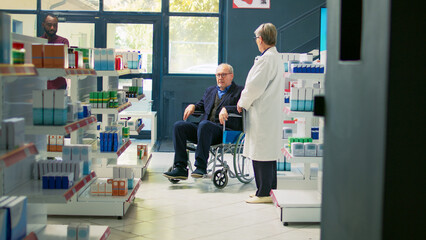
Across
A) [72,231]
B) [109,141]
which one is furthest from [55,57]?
[109,141]

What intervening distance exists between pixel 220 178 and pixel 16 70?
411cm

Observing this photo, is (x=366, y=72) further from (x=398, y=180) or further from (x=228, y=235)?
(x=228, y=235)

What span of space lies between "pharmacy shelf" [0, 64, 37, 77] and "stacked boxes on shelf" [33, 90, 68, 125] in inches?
38.2

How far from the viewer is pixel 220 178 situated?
6449 millimetres

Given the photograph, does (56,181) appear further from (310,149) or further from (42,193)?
(310,149)

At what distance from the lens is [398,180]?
1897 mm

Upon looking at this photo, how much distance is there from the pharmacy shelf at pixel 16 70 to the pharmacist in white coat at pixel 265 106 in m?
3.18

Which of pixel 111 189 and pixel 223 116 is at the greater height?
pixel 223 116

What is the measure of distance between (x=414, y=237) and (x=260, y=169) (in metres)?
3.87

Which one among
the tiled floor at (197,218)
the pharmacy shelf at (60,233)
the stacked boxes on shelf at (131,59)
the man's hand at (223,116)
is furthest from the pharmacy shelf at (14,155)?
the stacked boxes on shelf at (131,59)

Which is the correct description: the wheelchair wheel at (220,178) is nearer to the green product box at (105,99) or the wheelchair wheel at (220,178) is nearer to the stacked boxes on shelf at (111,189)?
the stacked boxes on shelf at (111,189)

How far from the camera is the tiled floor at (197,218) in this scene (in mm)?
4648

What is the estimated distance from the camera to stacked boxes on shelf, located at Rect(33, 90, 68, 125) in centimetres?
372

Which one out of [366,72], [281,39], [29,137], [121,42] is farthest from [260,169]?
[121,42]
